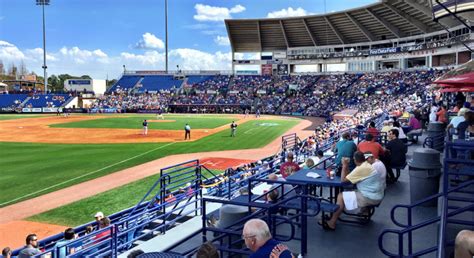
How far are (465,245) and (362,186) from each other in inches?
129

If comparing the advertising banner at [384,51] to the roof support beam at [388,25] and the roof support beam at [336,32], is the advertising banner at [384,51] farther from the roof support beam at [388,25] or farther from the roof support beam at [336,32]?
the roof support beam at [336,32]

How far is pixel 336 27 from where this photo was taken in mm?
87812

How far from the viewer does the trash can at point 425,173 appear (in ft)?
28.7

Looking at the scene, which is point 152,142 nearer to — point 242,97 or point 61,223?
Result: point 61,223

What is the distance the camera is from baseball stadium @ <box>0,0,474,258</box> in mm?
7238

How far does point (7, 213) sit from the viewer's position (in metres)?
16.3

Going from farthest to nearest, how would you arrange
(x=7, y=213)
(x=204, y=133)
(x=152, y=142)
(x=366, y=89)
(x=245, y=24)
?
(x=245, y=24)
(x=366, y=89)
(x=204, y=133)
(x=152, y=142)
(x=7, y=213)

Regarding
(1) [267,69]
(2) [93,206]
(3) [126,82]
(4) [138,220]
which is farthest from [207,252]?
(3) [126,82]

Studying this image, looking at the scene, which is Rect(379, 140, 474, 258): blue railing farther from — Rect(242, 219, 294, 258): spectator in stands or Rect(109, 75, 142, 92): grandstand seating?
Rect(109, 75, 142, 92): grandstand seating

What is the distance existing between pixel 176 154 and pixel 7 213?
14.9 m

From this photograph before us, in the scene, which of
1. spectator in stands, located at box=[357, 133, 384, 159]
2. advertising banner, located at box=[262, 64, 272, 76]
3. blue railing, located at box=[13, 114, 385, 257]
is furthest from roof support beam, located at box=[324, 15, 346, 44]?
spectator in stands, located at box=[357, 133, 384, 159]

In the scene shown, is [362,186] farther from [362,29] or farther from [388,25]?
[362,29]

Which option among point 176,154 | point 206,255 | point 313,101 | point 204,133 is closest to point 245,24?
point 313,101

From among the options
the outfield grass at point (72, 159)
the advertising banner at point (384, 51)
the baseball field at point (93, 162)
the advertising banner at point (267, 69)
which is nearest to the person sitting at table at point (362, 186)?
the baseball field at point (93, 162)
